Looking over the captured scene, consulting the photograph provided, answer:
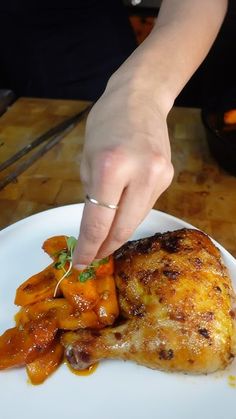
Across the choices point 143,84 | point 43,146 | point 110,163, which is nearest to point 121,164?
point 110,163

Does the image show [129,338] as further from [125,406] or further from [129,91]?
[129,91]

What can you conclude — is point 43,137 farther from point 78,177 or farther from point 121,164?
point 121,164

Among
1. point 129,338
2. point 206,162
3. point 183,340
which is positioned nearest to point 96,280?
point 129,338

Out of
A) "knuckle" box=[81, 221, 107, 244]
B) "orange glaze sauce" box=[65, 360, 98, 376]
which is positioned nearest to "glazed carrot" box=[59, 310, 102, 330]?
"orange glaze sauce" box=[65, 360, 98, 376]

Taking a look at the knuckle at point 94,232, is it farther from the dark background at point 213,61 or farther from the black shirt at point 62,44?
the dark background at point 213,61

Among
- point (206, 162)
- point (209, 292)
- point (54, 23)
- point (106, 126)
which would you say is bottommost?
point (206, 162)

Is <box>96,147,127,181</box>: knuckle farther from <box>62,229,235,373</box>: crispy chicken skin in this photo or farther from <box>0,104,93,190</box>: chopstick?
<box>0,104,93,190</box>: chopstick
